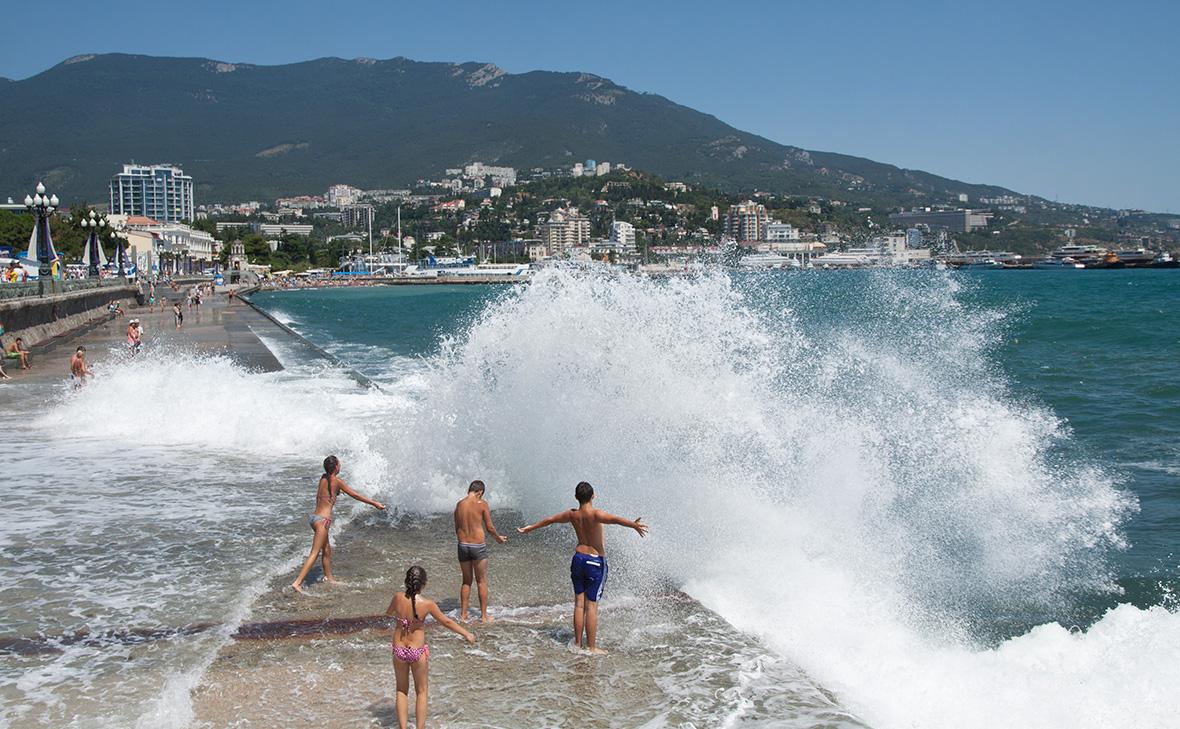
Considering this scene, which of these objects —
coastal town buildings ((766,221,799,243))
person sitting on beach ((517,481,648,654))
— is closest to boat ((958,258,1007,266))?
coastal town buildings ((766,221,799,243))

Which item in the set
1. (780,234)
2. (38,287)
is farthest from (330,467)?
(780,234)

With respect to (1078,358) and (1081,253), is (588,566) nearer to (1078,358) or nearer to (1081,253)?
(1078,358)

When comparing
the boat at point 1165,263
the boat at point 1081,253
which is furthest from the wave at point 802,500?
the boat at point 1081,253

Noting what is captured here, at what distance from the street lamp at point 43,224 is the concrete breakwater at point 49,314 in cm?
118

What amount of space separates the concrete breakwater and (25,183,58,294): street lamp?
1.18m

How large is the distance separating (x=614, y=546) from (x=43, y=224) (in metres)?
37.4

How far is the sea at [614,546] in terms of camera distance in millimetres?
6969

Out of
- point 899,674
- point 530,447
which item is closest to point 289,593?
point 530,447

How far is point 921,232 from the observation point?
19188cm

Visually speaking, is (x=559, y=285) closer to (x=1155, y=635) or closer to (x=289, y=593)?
(x=289, y=593)

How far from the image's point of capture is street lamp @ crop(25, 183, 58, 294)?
3628cm

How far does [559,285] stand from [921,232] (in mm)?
191031

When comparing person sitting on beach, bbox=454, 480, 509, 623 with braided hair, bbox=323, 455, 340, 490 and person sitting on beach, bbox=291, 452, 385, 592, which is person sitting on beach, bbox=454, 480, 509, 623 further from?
braided hair, bbox=323, 455, 340, 490

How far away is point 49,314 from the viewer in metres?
37.2
